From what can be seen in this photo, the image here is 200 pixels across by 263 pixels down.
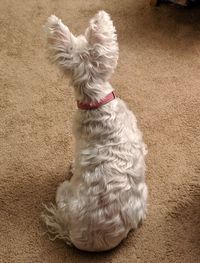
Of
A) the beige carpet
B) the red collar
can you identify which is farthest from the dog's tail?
the red collar

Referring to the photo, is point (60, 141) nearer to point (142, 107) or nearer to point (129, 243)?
point (142, 107)

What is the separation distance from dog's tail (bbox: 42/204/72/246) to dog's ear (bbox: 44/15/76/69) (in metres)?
0.55

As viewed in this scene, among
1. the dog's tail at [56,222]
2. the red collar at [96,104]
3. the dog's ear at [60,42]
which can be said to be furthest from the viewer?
the dog's tail at [56,222]

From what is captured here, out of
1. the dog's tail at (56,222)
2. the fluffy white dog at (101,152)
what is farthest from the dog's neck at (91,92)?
the dog's tail at (56,222)

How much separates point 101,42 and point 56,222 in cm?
73

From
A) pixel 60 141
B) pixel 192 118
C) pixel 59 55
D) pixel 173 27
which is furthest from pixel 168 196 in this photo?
pixel 173 27

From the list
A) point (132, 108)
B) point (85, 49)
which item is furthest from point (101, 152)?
point (132, 108)

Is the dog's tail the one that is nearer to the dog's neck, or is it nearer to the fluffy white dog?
the fluffy white dog

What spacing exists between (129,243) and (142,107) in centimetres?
70

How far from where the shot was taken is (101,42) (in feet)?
4.34

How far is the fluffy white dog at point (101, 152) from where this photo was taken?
133 cm

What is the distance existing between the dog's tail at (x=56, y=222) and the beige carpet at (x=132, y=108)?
0.04 m

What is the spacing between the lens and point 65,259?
1556 millimetres

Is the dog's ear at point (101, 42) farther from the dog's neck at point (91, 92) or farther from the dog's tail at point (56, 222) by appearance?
the dog's tail at point (56, 222)
